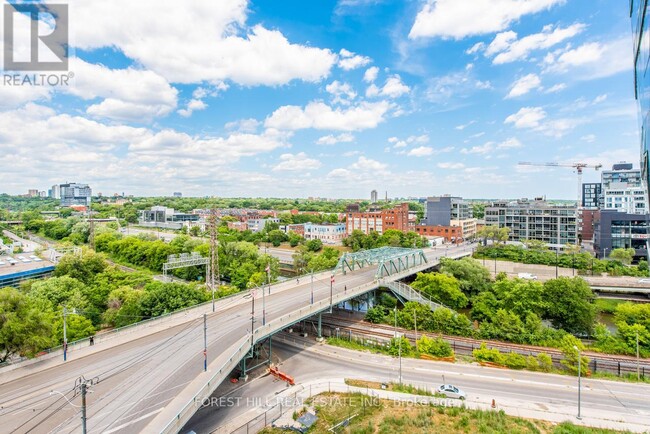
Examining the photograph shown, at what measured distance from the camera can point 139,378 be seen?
22953mm

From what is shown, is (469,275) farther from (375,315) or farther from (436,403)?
Result: (436,403)

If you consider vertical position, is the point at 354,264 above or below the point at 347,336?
above

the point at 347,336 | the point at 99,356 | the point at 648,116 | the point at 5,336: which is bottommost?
the point at 347,336

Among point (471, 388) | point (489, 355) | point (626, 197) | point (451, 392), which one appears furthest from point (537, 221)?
point (451, 392)

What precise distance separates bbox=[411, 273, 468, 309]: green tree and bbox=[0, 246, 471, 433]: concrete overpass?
2402 cm

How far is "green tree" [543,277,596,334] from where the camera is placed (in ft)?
137

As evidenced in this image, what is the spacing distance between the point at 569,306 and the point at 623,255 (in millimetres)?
45764

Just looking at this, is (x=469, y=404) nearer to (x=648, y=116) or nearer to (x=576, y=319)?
(x=648, y=116)

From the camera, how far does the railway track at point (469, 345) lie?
104ft

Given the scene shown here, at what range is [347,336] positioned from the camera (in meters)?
40.5

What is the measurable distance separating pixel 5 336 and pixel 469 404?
3565 centimetres

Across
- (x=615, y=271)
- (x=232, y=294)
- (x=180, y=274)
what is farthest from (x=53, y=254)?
(x=615, y=271)

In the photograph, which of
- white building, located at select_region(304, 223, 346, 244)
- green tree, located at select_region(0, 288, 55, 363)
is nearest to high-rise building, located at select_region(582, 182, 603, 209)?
white building, located at select_region(304, 223, 346, 244)

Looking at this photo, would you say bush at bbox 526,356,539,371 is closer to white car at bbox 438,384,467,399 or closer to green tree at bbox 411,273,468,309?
white car at bbox 438,384,467,399
